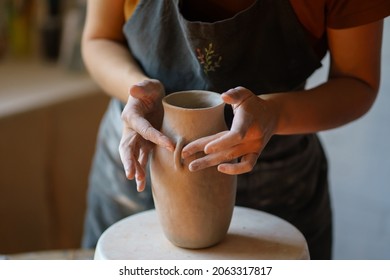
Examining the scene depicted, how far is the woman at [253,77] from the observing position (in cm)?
90

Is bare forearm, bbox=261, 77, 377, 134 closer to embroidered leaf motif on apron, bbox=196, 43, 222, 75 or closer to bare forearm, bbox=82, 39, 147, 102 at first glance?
embroidered leaf motif on apron, bbox=196, 43, 222, 75

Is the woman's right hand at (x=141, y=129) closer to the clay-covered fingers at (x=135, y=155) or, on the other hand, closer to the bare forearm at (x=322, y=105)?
the clay-covered fingers at (x=135, y=155)

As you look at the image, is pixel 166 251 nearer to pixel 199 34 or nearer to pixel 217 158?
pixel 217 158

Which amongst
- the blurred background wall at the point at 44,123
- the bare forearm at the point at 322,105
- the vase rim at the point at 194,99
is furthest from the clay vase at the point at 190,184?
the blurred background wall at the point at 44,123

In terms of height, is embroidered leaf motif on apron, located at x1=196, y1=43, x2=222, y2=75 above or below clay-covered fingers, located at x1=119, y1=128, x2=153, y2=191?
above

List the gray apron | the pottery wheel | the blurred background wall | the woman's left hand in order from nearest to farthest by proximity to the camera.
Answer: the woman's left hand < the pottery wheel < the gray apron < the blurred background wall

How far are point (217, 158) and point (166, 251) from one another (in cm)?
19

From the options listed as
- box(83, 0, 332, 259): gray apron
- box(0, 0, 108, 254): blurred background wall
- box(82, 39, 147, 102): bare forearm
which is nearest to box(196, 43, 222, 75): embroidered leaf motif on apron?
box(83, 0, 332, 259): gray apron

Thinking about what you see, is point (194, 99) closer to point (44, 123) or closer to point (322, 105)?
point (322, 105)

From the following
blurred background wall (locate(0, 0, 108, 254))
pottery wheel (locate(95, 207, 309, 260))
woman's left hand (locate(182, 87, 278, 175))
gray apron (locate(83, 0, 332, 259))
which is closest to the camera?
woman's left hand (locate(182, 87, 278, 175))

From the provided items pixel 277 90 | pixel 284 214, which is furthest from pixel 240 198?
pixel 277 90

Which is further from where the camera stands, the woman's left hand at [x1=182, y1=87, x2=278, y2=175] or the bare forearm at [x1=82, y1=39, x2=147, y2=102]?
the bare forearm at [x1=82, y1=39, x2=147, y2=102]

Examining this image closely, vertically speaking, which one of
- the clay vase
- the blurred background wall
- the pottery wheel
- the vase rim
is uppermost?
the vase rim

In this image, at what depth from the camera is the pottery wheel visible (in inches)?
37.7
